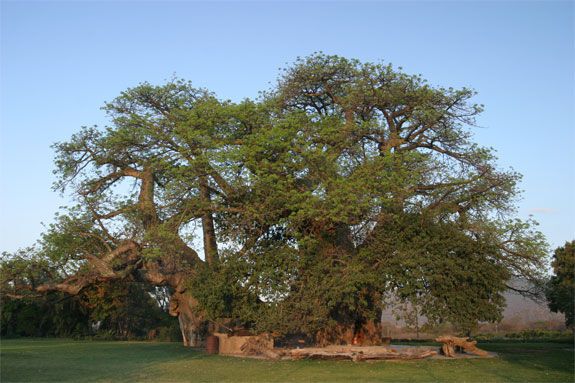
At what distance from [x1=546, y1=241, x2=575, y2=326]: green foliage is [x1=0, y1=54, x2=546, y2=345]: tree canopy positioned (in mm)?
2781

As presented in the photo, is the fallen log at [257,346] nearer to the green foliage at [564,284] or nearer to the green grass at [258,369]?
the green grass at [258,369]

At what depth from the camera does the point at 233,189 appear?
23891 mm

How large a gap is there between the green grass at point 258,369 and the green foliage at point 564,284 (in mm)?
2864

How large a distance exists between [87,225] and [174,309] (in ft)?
22.4

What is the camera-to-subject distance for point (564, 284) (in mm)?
26219

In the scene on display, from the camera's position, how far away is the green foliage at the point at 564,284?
25.7 m

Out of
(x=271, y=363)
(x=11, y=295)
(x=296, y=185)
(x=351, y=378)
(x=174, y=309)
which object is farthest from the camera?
(x=174, y=309)

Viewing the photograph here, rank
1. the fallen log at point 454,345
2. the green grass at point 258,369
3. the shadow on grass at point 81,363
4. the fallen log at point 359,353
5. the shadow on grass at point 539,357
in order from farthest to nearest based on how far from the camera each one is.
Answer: the fallen log at point 454,345 < the fallen log at point 359,353 < the shadow on grass at point 539,357 < the shadow on grass at point 81,363 < the green grass at point 258,369

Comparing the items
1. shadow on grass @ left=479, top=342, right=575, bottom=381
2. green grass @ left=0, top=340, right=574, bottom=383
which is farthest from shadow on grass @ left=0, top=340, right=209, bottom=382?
shadow on grass @ left=479, top=342, right=575, bottom=381

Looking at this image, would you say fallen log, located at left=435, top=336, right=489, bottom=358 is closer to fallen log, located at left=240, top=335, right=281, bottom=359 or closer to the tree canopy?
the tree canopy

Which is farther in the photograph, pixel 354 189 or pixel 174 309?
pixel 174 309

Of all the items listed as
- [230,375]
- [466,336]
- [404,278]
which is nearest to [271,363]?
[230,375]

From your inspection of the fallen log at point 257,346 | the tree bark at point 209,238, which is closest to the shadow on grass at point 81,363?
the fallen log at point 257,346

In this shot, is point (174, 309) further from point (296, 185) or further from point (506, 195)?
point (506, 195)
